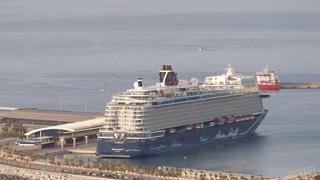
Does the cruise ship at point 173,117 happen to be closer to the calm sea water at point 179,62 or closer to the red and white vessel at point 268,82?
the calm sea water at point 179,62

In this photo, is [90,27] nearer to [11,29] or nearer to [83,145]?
[11,29]

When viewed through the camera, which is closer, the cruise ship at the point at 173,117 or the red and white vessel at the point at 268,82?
the cruise ship at the point at 173,117

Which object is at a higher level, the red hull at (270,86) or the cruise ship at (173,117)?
the red hull at (270,86)

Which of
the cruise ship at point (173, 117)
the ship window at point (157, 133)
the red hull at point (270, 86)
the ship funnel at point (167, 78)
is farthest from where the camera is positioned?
the red hull at point (270, 86)

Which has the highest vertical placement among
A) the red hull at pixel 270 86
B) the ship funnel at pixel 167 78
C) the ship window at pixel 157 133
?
the red hull at pixel 270 86

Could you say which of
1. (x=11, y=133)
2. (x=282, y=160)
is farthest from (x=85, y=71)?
(x=282, y=160)

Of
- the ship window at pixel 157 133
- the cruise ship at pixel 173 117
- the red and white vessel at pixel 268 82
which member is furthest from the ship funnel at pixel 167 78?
the red and white vessel at pixel 268 82

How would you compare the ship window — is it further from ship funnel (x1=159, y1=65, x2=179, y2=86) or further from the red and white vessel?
the red and white vessel

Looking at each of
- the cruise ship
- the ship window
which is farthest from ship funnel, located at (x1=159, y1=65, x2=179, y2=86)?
the ship window
